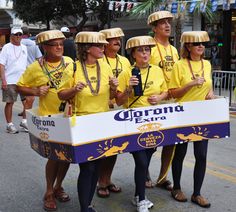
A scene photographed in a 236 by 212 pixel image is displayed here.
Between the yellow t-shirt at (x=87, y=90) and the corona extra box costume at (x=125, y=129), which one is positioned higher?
the yellow t-shirt at (x=87, y=90)

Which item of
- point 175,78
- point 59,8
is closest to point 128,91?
point 175,78

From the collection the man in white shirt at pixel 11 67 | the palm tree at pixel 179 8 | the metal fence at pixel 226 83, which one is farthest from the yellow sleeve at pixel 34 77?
the palm tree at pixel 179 8

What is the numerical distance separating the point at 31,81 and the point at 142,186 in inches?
60.9

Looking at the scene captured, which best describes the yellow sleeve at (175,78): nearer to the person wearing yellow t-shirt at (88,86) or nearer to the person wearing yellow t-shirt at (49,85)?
the person wearing yellow t-shirt at (88,86)

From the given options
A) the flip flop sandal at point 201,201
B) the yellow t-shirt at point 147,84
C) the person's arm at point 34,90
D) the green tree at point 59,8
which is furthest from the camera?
the green tree at point 59,8

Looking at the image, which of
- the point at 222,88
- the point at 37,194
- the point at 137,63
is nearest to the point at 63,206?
the point at 37,194

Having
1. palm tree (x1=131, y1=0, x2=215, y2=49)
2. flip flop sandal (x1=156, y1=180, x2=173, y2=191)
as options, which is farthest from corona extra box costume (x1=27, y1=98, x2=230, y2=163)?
palm tree (x1=131, y1=0, x2=215, y2=49)

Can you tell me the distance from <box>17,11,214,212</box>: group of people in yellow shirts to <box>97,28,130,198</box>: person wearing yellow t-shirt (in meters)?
0.01

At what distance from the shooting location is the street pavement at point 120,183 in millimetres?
4574

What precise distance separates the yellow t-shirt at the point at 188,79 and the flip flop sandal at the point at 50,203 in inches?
63.3

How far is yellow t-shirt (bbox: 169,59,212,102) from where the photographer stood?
4.38m

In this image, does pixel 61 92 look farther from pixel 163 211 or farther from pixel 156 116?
pixel 163 211

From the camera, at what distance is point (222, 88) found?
12211 millimetres

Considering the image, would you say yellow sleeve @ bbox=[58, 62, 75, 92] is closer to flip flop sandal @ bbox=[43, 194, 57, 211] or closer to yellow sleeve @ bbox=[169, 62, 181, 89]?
yellow sleeve @ bbox=[169, 62, 181, 89]
